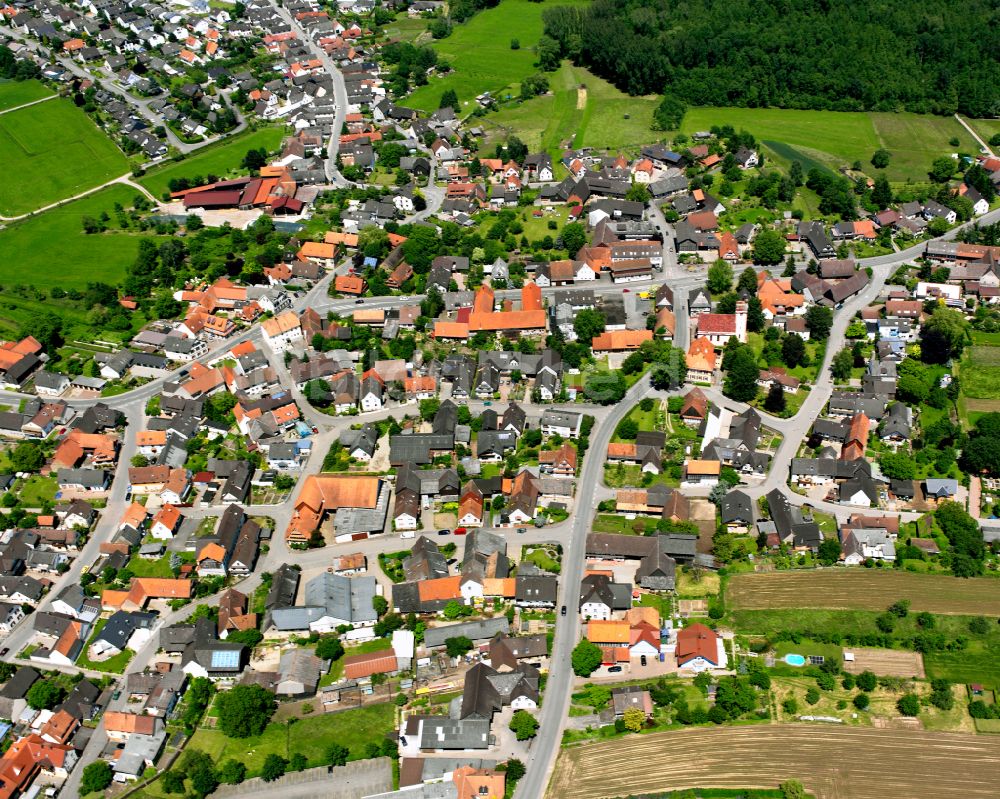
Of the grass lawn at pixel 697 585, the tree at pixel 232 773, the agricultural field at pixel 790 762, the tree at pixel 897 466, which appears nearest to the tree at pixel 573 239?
the tree at pixel 897 466

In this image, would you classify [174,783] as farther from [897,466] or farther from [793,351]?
[793,351]

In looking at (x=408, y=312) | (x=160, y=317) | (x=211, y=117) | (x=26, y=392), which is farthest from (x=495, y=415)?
(x=211, y=117)

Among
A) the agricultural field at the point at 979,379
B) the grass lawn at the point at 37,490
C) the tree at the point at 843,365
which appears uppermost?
the tree at the point at 843,365

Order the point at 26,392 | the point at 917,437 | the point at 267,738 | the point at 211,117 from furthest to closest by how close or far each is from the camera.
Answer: the point at 211,117 → the point at 26,392 → the point at 917,437 → the point at 267,738

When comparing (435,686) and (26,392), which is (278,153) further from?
(435,686)

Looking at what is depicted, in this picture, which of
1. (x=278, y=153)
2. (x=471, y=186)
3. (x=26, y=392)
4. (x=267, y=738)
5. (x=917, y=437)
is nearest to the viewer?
(x=267, y=738)

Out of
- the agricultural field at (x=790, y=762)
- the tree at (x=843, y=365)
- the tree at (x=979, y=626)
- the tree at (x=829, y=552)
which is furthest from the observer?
the tree at (x=843, y=365)

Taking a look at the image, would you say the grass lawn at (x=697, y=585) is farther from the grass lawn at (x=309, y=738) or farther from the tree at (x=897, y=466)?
the grass lawn at (x=309, y=738)
